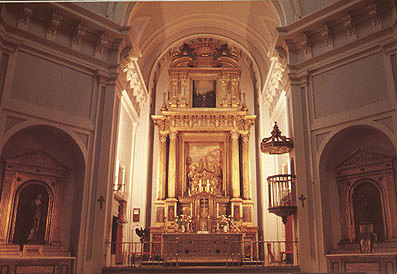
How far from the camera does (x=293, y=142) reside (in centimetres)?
1040

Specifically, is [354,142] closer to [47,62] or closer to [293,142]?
[293,142]

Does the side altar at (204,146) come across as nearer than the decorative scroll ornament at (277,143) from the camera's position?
No

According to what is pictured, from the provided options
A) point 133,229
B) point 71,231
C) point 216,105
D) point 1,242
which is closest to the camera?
point 1,242

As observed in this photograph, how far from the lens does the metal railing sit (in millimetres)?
10512

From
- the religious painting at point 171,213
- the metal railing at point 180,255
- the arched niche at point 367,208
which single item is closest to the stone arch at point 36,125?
the metal railing at point 180,255

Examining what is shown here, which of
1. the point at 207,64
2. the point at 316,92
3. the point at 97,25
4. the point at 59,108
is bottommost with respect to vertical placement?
the point at 59,108

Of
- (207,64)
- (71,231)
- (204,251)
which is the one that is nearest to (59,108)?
(71,231)

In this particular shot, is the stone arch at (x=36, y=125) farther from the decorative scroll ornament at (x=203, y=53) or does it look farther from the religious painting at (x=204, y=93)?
the decorative scroll ornament at (x=203, y=53)

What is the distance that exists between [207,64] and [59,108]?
870cm

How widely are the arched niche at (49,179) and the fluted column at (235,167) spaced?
6.91m

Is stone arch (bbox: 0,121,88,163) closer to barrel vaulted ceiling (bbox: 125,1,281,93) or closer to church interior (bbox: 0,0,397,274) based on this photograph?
church interior (bbox: 0,0,397,274)

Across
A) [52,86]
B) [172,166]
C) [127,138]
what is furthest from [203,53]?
[52,86]

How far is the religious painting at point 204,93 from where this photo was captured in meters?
16.6

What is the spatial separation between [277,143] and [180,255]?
4.38 m
